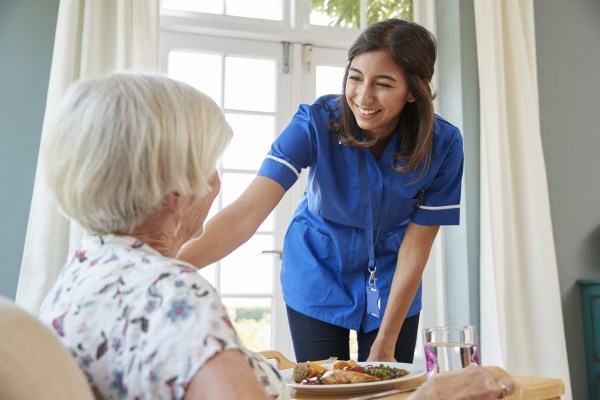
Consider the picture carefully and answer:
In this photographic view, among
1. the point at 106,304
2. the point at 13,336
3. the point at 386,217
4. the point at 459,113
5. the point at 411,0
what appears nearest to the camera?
the point at 13,336

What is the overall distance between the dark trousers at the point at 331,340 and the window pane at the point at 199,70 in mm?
1664

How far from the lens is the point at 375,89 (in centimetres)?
182

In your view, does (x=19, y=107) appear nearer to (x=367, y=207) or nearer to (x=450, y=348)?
(x=367, y=207)

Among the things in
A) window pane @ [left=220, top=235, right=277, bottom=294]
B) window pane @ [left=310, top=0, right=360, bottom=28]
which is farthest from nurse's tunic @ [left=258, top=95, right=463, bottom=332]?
window pane @ [left=310, top=0, right=360, bottom=28]

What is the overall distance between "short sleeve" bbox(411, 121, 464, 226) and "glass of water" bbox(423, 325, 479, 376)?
800 mm

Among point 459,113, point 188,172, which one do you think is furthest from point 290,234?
point 459,113

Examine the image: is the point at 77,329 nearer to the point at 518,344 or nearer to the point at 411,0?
the point at 518,344

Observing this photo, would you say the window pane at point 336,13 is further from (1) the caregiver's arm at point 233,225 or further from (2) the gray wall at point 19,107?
(1) the caregiver's arm at point 233,225

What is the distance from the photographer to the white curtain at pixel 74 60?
262 centimetres

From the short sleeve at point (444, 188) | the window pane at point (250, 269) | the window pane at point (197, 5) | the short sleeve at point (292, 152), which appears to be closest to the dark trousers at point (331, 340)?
the short sleeve at point (444, 188)

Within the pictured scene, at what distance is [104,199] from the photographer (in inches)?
33.2

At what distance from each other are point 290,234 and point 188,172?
120 cm

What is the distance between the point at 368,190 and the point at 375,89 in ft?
0.91

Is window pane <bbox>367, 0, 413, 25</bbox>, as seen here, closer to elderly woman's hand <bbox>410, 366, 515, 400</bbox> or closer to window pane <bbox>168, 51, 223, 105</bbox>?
window pane <bbox>168, 51, 223, 105</bbox>
